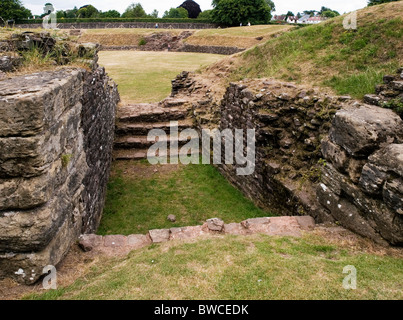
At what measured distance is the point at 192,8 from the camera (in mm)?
85875

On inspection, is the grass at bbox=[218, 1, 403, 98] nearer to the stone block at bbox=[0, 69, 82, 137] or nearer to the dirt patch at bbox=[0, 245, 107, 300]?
the stone block at bbox=[0, 69, 82, 137]

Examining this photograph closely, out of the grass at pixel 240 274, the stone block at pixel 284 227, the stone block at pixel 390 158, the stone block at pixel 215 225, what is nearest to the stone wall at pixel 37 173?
the grass at pixel 240 274

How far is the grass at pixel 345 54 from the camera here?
23.0 feet

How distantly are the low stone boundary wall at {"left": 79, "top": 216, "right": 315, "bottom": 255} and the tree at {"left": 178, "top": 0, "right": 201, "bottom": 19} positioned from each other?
89.9 metres

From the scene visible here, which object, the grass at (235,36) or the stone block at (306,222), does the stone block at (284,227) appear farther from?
the grass at (235,36)

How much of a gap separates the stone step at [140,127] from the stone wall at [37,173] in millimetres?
5852

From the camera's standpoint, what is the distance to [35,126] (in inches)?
132

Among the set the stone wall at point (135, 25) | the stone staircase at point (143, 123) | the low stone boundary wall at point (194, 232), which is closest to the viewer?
the low stone boundary wall at point (194, 232)

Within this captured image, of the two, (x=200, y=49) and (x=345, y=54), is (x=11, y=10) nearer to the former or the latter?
(x=200, y=49)

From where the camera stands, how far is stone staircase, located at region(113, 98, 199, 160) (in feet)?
34.2

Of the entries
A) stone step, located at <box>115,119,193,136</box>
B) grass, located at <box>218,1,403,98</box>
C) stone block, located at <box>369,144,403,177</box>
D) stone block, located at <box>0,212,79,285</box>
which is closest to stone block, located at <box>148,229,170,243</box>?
stone block, located at <box>0,212,79,285</box>

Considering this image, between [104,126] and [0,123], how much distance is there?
509 centimetres
